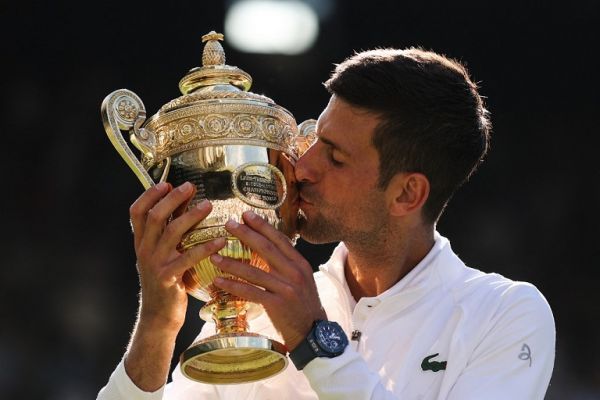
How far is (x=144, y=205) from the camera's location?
2781 millimetres

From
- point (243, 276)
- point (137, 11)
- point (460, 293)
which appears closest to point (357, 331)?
point (460, 293)

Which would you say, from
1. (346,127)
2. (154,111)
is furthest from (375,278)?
(154,111)

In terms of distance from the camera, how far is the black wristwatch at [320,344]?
269 centimetres

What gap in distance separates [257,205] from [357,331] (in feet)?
1.63

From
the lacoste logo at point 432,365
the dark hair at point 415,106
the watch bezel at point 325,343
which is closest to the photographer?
the watch bezel at point 325,343

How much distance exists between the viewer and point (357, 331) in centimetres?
309

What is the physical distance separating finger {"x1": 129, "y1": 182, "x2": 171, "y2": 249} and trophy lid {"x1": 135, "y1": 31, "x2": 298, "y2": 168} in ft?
0.39

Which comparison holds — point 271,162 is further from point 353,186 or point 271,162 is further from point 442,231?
point 442,231

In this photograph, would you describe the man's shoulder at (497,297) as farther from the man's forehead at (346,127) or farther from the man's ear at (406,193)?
the man's forehead at (346,127)

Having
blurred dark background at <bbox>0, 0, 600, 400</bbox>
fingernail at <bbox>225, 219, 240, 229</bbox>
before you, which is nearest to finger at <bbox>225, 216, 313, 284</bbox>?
fingernail at <bbox>225, 219, 240, 229</bbox>

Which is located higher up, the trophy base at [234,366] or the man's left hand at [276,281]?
the man's left hand at [276,281]

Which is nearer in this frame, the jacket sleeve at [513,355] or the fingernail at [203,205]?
the fingernail at [203,205]

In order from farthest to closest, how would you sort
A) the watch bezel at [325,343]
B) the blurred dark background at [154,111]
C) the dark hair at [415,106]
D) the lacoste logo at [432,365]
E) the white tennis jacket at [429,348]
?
the blurred dark background at [154,111], the dark hair at [415,106], the lacoste logo at [432,365], the white tennis jacket at [429,348], the watch bezel at [325,343]

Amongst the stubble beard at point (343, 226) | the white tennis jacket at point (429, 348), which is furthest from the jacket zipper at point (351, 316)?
the stubble beard at point (343, 226)
